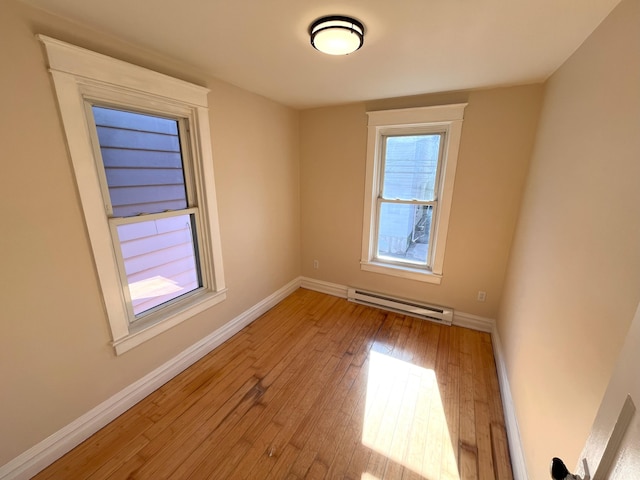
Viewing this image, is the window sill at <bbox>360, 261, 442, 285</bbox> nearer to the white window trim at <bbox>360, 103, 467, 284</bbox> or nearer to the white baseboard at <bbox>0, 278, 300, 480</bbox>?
the white window trim at <bbox>360, 103, 467, 284</bbox>

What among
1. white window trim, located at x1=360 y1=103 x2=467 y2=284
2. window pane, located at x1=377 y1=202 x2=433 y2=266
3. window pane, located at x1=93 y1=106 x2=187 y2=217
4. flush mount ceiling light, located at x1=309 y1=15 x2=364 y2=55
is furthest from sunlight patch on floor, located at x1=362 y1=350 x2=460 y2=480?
flush mount ceiling light, located at x1=309 y1=15 x2=364 y2=55

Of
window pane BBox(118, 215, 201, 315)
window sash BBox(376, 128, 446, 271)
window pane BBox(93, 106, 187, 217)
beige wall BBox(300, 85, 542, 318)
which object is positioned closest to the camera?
window pane BBox(93, 106, 187, 217)

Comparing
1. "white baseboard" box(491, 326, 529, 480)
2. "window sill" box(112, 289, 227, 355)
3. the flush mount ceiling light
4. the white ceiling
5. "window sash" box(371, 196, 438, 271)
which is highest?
the white ceiling

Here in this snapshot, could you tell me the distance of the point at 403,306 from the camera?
2908 millimetres

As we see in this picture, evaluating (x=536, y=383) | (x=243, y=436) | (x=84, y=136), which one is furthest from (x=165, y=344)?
(x=536, y=383)

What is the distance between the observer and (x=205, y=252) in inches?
87.6

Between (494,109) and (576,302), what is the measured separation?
1.82 metres

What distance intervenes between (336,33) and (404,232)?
209 centimetres

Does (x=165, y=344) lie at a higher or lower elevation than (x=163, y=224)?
lower

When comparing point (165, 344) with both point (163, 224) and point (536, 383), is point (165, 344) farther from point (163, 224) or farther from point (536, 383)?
point (536, 383)

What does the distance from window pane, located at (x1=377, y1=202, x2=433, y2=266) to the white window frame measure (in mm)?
1819

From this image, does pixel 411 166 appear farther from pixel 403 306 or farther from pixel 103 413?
pixel 103 413

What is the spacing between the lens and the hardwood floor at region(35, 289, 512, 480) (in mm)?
1421

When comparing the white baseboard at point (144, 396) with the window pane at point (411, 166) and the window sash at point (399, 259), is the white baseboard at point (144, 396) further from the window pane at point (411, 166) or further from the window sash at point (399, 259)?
the window pane at point (411, 166)
